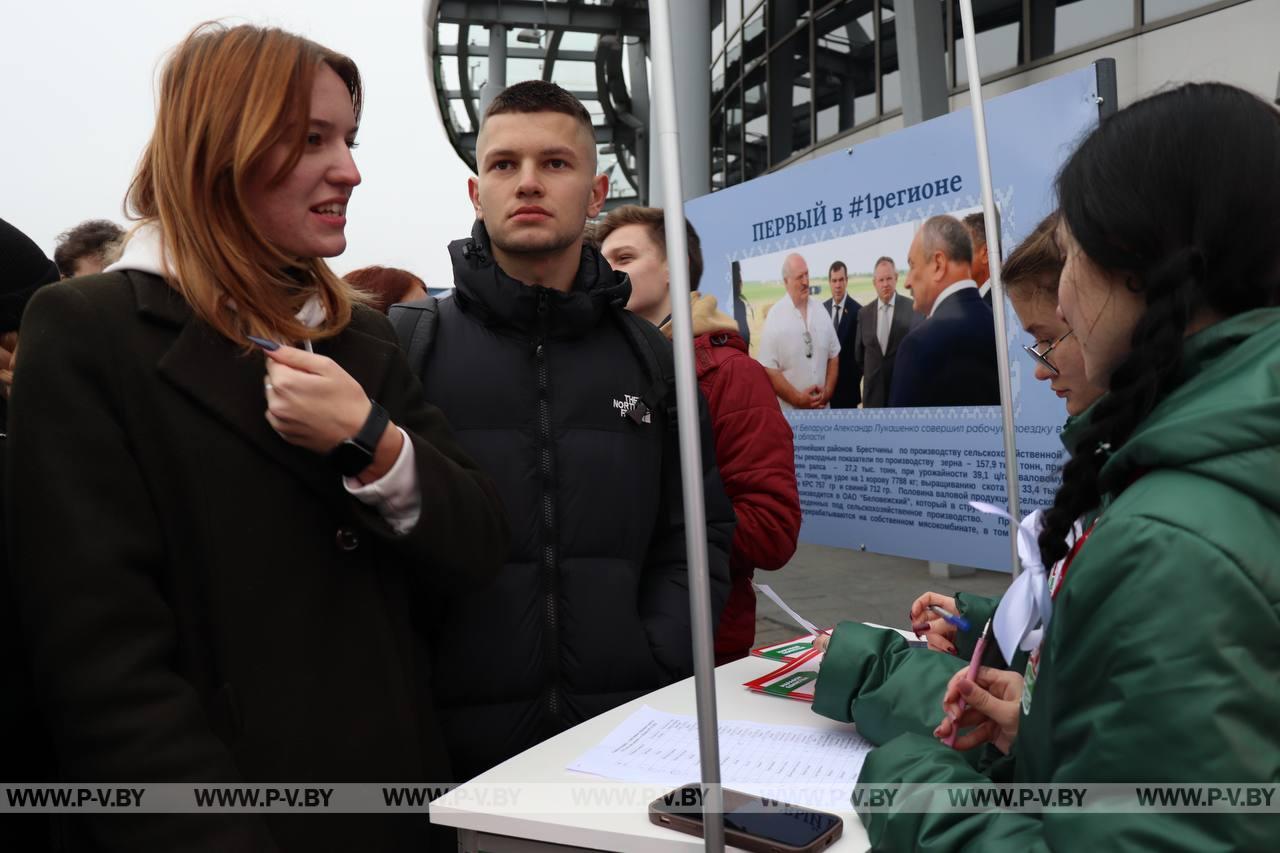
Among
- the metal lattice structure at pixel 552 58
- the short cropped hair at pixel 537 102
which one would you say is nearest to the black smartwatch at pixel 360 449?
the short cropped hair at pixel 537 102

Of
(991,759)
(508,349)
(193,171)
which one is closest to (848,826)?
(991,759)

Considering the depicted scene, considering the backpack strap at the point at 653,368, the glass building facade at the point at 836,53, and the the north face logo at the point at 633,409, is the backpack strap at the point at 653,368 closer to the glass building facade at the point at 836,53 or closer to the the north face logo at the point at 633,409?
the the north face logo at the point at 633,409

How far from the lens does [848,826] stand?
111 centimetres

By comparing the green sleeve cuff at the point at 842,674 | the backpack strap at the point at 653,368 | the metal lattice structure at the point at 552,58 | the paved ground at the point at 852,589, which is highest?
the metal lattice structure at the point at 552,58

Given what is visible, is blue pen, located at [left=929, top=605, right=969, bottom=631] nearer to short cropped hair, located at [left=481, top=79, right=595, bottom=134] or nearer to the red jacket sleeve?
the red jacket sleeve

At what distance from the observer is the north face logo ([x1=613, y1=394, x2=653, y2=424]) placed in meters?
1.76

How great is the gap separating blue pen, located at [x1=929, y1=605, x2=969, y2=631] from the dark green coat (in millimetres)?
505

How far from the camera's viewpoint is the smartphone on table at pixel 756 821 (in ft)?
3.39

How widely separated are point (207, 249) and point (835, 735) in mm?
1156

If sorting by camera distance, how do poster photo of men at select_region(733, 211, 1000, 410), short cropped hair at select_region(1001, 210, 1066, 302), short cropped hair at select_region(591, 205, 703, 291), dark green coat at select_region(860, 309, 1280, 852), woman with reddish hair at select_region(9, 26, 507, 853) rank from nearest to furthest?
1. dark green coat at select_region(860, 309, 1280, 852)
2. woman with reddish hair at select_region(9, 26, 507, 853)
3. short cropped hair at select_region(1001, 210, 1066, 302)
4. short cropped hair at select_region(591, 205, 703, 291)
5. poster photo of men at select_region(733, 211, 1000, 410)

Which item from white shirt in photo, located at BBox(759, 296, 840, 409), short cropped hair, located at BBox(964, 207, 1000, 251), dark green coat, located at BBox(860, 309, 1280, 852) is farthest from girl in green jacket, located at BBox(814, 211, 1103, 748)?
white shirt in photo, located at BBox(759, 296, 840, 409)

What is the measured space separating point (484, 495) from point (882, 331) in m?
2.33

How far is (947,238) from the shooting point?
9.68 ft

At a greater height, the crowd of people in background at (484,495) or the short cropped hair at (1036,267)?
the short cropped hair at (1036,267)
